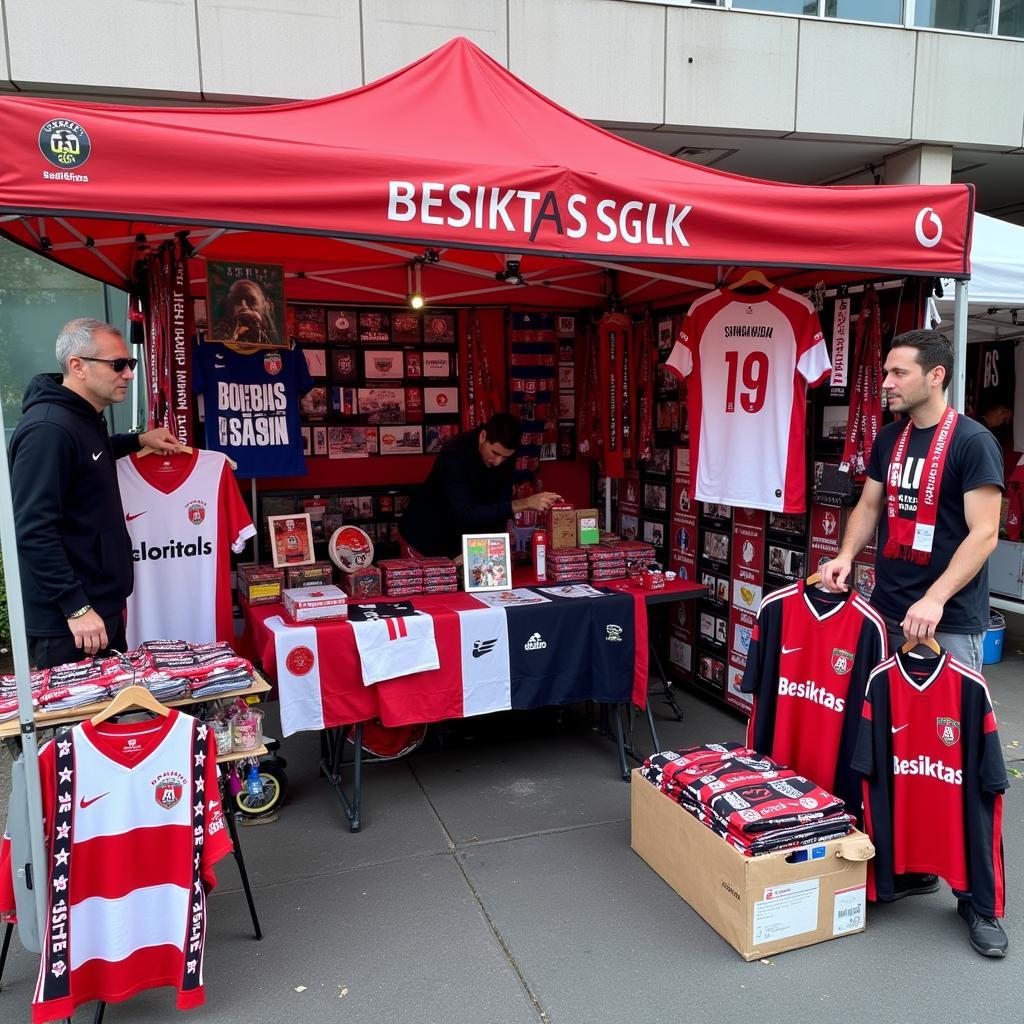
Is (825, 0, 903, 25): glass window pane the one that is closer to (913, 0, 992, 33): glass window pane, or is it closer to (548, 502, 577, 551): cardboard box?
(913, 0, 992, 33): glass window pane

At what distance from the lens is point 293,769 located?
439 cm

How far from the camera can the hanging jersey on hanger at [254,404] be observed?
5.12 meters

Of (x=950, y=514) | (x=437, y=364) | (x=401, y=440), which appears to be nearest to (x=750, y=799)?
(x=950, y=514)

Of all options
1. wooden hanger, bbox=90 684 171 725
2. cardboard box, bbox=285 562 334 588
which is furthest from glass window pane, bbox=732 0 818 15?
wooden hanger, bbox=90 684 171 725

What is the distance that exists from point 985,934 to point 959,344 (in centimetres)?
224

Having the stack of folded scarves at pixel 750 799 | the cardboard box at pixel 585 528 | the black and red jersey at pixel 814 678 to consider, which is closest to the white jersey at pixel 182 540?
the cardboard box at pixel 585 528

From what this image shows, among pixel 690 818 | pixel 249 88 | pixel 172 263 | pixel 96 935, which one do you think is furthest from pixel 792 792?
pixel 249 88

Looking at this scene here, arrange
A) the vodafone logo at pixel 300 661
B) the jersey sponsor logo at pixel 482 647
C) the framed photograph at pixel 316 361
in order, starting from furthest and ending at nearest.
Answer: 1. the framed photograph at pixel 316 361
2. the jersey sponsor logo at pixel 482 647
3. the vodafone logo at pixel 300 661

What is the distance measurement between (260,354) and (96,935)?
363 cm

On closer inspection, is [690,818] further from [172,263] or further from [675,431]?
[172,263]

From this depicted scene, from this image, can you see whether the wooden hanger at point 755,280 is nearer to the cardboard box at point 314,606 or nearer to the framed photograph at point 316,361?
the cardboard box at point 314,606

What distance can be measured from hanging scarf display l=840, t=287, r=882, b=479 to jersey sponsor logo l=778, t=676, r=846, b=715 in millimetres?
1296

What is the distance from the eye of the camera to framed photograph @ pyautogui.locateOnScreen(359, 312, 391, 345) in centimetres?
595

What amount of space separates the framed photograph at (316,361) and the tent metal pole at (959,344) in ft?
13.1
